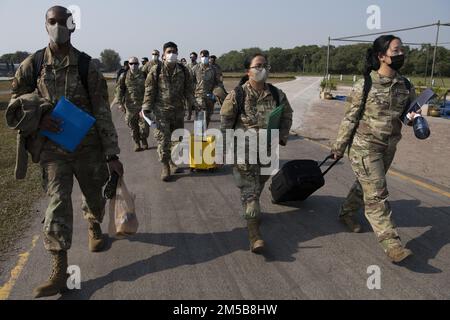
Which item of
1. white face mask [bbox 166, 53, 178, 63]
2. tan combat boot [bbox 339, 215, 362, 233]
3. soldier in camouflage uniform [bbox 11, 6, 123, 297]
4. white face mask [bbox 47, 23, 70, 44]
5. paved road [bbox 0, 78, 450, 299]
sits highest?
white face mask [bbox 47, 23, 70, 44]

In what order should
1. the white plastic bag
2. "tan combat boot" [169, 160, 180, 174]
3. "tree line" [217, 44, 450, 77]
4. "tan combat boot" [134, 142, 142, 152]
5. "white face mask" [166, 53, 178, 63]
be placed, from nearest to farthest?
the white plastic bag
"white face mask" [166, 53, 178, 63]
"tan combat boot" [169, 160, 180, 174]
"tan combat boot" [134, 142, 142, 152]
"tree line" [217, 44, 450, 77]

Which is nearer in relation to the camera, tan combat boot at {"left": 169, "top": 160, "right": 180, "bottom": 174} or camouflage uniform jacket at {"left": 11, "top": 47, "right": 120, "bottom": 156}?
camouflage uniform jacket at {"left": 11, "top": 47, "right": 120, "bottom": 156}

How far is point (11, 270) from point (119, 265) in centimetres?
97

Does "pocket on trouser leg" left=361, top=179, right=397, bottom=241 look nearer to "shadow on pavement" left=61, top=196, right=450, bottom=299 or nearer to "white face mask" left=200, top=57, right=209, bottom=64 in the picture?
"shadow on pavement" left=61, top=196, right=450, bottom=299

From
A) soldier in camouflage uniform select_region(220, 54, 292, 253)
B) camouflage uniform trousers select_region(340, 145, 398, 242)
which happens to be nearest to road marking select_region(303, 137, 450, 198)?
camouflage uniform trousers select_region(340, 145, 398, 242)

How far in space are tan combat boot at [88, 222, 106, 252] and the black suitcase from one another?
2296mm

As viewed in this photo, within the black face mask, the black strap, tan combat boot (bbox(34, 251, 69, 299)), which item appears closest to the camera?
tan combat boot (bbox(34, 251, 69, 299))

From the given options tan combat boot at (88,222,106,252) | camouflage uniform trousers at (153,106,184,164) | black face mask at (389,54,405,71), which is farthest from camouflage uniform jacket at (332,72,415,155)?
camouflage uniform trousers at (153,106,184,164)

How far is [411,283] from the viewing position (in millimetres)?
3541

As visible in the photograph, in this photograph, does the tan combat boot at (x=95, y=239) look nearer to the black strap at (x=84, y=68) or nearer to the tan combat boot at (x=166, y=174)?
the black strap at (x=84, y=68)

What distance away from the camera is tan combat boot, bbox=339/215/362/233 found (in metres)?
4.64

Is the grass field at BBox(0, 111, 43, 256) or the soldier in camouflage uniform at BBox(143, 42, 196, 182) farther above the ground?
the soldier in camouflage uniform at BBox(143, 42, 196, 182)

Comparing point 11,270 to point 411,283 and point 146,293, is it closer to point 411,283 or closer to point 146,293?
point 146,293
